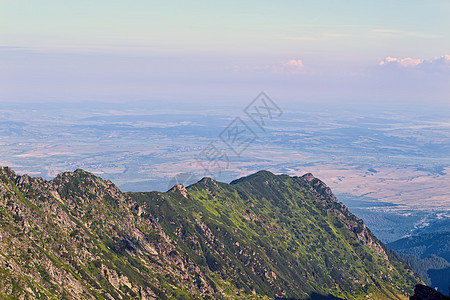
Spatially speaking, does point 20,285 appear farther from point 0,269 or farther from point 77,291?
point 77,291

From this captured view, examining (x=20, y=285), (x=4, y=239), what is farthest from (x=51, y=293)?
(x=4, y=239)

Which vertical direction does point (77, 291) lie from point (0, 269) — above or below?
below

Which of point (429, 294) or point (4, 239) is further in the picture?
point (4, 239)

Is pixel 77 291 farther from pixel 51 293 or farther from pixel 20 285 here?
pixel 20 285

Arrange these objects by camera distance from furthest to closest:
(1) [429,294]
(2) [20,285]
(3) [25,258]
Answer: (3) [25,258], (2) [20,285], (1) [429,294]

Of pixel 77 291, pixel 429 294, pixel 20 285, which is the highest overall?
pixel 429 294

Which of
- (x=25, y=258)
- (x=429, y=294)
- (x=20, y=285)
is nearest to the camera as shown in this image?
(x=429, y=294)

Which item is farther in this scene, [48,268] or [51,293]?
[48,268]

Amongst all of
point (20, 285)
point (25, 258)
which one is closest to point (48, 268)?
point (25, 258)

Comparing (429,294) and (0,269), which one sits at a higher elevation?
(429,294)
